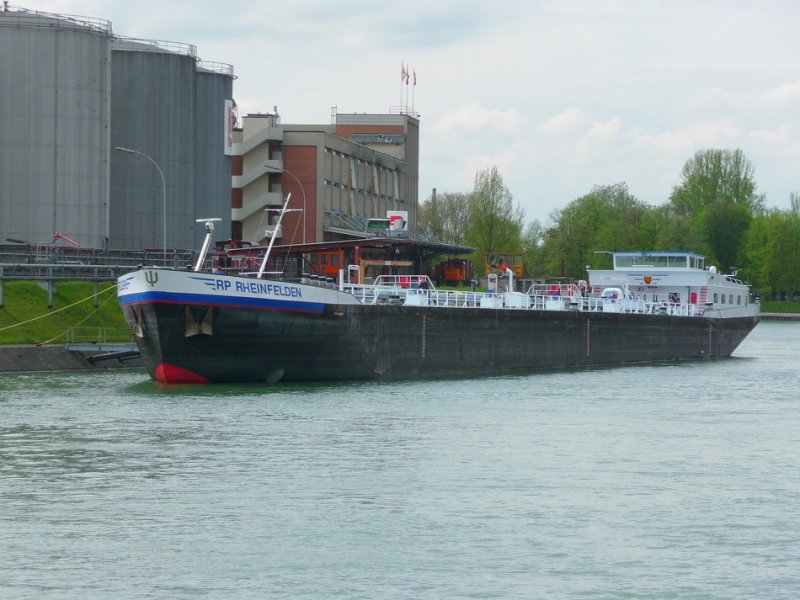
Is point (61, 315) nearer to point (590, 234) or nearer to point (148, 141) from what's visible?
point (148, 141)

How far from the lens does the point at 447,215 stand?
165 m

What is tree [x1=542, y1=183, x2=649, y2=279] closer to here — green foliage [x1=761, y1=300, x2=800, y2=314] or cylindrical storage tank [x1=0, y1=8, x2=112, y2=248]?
green foliage [x1=761, y1=300, x2=800, y2=314]

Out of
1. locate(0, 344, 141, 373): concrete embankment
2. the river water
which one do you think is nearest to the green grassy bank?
locate(0, 344, 141, 373): concrete embankment

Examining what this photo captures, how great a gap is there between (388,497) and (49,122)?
51427 millimetres

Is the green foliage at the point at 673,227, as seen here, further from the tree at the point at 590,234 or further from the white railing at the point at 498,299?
the white railing at the point at 498,299

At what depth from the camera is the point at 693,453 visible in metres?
31.0

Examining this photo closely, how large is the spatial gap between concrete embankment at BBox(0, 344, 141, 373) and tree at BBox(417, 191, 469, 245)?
106446mm

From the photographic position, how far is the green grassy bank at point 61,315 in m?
54.3

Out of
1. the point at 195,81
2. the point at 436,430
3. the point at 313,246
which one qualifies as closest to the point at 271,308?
the point at 436,430

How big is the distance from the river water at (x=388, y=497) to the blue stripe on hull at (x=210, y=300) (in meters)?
2.91

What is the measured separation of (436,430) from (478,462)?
5053 mm

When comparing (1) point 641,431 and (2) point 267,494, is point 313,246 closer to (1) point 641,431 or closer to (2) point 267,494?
(1) point 641,431

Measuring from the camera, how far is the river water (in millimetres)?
19766

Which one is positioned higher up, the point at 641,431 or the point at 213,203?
the point at 213,203
